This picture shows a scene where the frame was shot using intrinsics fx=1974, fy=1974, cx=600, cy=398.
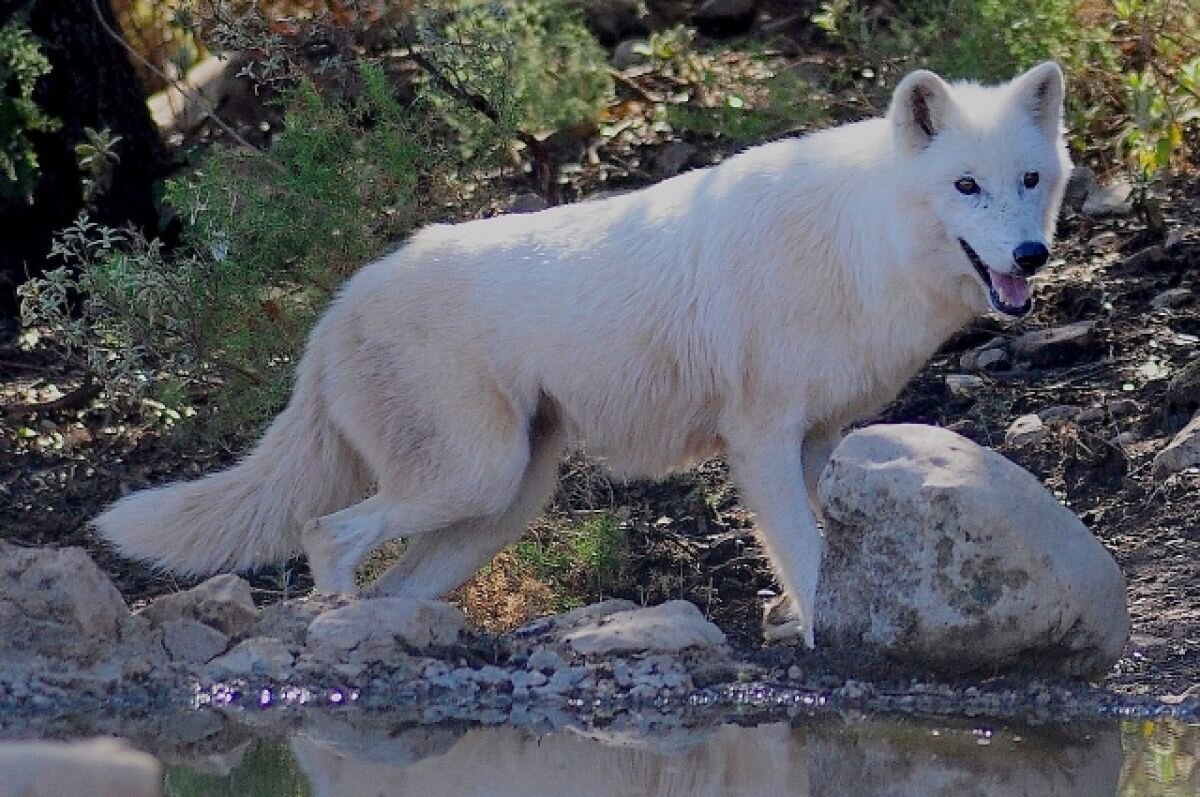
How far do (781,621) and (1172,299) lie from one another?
292 centimetres

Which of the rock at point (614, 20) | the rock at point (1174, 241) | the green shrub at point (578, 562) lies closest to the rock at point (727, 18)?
the rock at point (614, 20)

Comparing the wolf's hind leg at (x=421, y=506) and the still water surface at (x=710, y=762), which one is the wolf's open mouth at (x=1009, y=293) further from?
the wolf's hind leg at (x=421, y=506)

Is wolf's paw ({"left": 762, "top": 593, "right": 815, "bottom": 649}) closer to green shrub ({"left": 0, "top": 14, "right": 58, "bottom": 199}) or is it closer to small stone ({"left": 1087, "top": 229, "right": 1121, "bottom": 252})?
small stone ({"left": 1087, "top": 229, "right": 1121, "bottom": 252})

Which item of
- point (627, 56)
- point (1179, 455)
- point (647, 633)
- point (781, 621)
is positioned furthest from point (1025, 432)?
point (627, 56)

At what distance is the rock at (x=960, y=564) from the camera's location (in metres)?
5.74

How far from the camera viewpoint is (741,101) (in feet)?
32.3

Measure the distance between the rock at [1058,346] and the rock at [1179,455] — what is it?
3.78 feet

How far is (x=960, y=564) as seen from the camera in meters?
5.79

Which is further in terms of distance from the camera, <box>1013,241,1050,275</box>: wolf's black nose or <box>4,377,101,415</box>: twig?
<box>4,377,101,415</box>: twig

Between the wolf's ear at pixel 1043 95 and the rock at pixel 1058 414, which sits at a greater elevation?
the wolf's ear at pixel 1043 95

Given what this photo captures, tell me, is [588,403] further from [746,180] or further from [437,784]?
[437,784]

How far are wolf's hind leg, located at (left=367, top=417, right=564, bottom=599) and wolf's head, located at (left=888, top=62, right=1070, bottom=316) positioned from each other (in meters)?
1.59

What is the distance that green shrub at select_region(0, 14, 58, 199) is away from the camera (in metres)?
9.37

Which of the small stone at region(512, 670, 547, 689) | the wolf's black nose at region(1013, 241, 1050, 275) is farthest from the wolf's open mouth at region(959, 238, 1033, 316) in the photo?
the small stone at region(512, 670, 547, 689)
